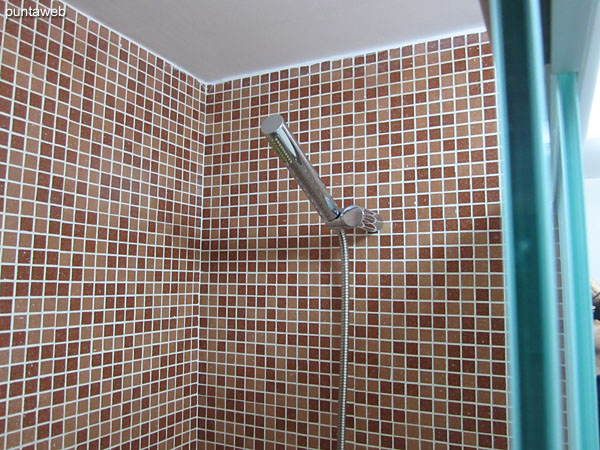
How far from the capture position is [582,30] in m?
0.23

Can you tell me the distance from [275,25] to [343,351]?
2.30ft

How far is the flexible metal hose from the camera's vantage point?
875 mm

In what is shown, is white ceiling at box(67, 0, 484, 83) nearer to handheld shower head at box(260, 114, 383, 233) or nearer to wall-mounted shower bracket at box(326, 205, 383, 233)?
handheld shower head at box(260, 114, 383, 233)

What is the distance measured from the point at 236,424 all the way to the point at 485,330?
2.05ft

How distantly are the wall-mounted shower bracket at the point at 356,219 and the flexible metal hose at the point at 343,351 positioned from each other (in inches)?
1.8

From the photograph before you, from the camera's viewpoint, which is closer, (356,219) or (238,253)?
(356,219)

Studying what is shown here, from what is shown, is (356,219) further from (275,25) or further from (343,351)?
(275,25)

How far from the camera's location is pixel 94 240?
88 cm

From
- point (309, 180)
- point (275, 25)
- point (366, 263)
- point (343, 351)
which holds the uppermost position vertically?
point (275, 25)

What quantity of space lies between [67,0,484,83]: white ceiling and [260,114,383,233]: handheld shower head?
285 mm

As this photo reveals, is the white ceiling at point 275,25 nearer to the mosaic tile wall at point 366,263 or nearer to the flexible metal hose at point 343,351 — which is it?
the mosaic tile wall at point 366,263

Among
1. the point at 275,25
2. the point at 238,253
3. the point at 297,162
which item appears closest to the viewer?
the point at 297,162

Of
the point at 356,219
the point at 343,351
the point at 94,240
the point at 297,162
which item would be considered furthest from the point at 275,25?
the point at 343,351

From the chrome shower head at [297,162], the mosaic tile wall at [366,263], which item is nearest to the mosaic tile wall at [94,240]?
the mosaic tile wall at [366,263]
